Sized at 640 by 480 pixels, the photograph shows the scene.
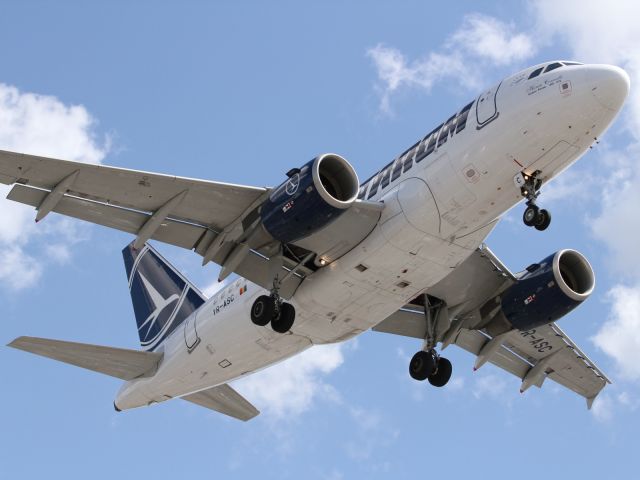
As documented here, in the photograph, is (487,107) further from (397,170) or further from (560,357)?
(560,357)

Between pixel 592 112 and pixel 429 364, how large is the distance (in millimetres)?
10002

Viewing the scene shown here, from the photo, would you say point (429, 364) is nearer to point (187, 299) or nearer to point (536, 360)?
point (536, 360)

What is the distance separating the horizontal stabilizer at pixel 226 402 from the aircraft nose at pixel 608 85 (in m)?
15.8

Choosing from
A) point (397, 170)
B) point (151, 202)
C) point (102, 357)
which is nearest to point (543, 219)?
point (397, 170)

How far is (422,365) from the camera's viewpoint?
30.6 metres

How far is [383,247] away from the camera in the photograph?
25.8 m

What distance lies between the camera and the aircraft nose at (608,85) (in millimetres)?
23469

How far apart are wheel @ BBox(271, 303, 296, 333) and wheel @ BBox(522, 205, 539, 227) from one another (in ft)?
21.9

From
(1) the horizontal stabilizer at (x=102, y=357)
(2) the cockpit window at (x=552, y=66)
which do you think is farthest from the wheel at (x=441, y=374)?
(2) the cockpit window at (x=552, y=66)

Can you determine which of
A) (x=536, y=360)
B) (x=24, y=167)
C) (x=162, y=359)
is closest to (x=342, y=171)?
(x=24, y=167)

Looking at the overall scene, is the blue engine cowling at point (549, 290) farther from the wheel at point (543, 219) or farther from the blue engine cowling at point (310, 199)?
the blue engine cowling at point (310, 199)

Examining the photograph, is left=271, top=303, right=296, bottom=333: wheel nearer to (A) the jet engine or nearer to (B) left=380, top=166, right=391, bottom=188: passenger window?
(B) left=380, top=166, right=391, bottom=188: passenger window

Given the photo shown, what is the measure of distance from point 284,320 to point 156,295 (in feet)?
32.0

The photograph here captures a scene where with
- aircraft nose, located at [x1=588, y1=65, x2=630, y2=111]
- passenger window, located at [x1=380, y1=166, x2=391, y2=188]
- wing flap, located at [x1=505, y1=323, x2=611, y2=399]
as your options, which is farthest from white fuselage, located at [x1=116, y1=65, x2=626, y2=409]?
wing flap, located at [x1=505, y1=323, x2=611, y2=399]
